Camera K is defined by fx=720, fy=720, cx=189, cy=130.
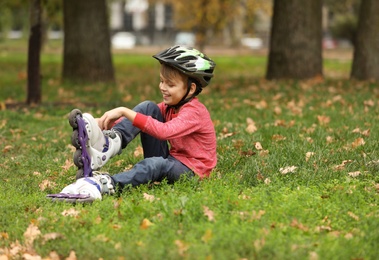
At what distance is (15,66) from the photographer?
22.8 metres

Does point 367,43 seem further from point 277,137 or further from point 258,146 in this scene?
point 258,146

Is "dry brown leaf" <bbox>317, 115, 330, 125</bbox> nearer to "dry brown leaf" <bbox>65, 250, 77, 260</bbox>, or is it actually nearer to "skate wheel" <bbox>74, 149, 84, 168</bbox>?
"skate wheel" <bbox>74, 149, 84, 168</bbox>

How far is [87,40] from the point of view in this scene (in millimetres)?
15586

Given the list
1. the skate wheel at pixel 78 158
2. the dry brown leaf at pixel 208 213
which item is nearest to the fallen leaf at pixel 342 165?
the dry brown leaf at pixel 208 213

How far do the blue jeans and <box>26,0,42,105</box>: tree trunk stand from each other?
5.91 metres

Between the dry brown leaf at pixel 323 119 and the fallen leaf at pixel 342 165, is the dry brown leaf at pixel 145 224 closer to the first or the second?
the fallen leaf at pixel 342 165

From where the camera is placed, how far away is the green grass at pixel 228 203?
4219 millimetres

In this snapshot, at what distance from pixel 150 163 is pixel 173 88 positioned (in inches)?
24.2

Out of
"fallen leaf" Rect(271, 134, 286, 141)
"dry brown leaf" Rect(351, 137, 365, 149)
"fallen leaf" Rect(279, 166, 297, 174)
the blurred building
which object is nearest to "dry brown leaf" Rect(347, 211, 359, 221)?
"fallen leaf" Rect(279, 166, 297, 174)

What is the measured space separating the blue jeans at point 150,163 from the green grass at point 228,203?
95mm

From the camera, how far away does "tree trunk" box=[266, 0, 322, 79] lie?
1568cm

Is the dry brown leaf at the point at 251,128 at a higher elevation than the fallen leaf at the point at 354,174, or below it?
below

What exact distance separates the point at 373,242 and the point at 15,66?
65.1 feet

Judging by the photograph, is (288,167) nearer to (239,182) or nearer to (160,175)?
(239,182)
